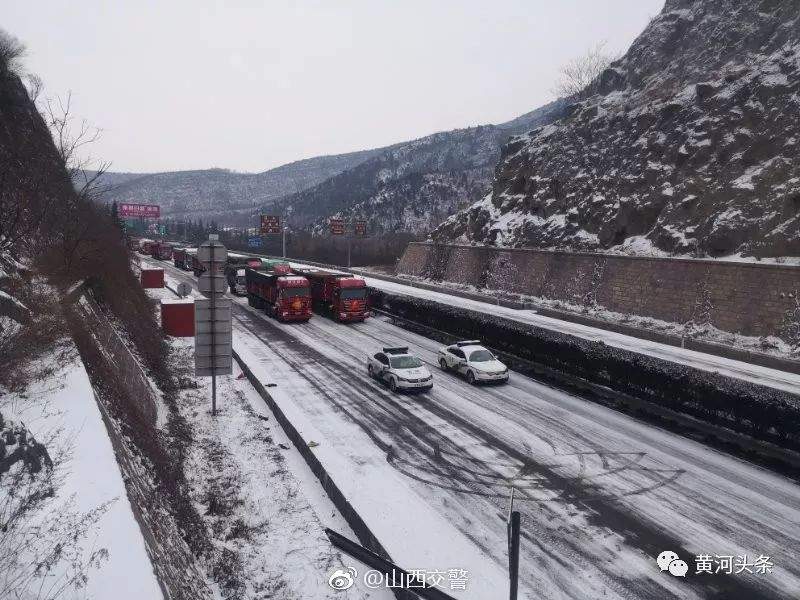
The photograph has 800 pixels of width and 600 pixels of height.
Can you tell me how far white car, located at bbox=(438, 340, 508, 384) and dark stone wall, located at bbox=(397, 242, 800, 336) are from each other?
1293 centimetres

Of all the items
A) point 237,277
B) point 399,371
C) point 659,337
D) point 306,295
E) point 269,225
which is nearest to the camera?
point 399,371

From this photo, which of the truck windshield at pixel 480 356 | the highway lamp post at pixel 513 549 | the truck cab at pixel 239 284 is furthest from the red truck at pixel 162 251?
the highway lamp post at pixel 513 549

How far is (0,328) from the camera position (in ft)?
37.9

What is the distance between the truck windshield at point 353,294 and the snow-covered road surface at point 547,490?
13.5 m

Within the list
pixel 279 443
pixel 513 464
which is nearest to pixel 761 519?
pixel 513 464

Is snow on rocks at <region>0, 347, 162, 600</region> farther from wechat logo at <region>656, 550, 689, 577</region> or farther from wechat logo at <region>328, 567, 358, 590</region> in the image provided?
wechat logo at <region>656, 550, 689, 577</region>

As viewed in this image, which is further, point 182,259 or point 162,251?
point 162,251

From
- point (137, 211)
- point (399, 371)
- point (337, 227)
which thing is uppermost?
point (137, 211)

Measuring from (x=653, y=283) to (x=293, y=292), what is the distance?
23.3 meters

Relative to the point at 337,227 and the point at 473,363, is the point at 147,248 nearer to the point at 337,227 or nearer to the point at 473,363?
the point at 337,227

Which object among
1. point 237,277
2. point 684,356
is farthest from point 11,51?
point 684,356

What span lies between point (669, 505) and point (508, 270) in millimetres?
31377

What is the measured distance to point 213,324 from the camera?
17.1 metres

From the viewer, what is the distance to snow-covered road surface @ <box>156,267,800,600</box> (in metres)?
9.68
